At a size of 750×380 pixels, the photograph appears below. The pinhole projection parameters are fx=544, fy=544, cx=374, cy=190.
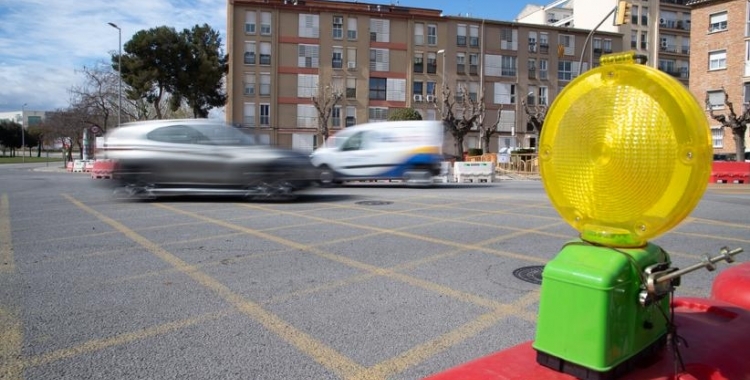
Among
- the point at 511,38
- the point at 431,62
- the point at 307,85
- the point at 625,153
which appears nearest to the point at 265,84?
the point at 307,85

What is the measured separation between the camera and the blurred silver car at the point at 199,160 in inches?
445

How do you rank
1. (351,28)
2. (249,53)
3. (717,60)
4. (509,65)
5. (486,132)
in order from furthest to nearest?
(509,65) < (351,28) < (249,53) < (717,60) < (486,132)

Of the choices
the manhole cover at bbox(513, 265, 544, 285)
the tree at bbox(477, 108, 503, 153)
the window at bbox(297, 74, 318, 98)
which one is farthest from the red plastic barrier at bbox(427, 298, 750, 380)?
the window at bbox(297, 74, 318, 98)

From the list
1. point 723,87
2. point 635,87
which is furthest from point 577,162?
point 723,87

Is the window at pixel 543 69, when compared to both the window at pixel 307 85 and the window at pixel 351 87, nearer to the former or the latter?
the window at pixel 351 87

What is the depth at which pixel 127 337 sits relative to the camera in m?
3.50

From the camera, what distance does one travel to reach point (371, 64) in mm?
53750

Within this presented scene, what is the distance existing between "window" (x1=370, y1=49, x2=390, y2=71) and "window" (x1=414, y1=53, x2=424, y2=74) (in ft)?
9.11

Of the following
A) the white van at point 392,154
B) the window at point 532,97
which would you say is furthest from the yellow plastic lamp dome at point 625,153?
the window at point 532,97

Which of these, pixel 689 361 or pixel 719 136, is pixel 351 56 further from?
pixel 689 361

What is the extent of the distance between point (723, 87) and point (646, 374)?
46988 mm

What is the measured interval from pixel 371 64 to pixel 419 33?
19.9ft

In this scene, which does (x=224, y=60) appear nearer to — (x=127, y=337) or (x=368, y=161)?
(x=368, y=161)

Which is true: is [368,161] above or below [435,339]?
above
